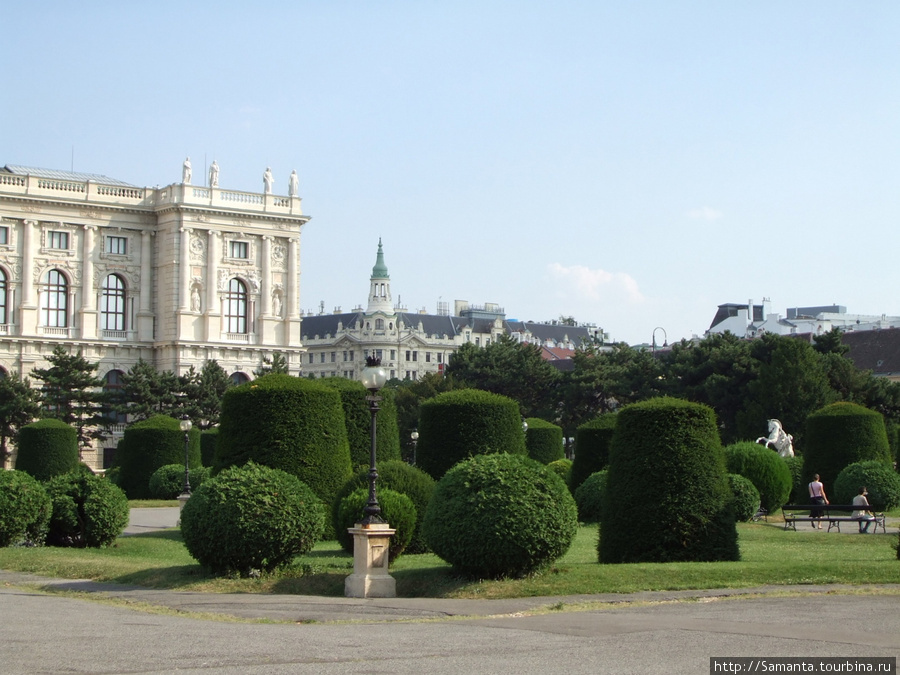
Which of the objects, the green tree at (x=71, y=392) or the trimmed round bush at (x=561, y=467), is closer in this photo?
the trimmed round bush at (x=561, y=467)

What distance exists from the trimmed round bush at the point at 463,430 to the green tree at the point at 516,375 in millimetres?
46395

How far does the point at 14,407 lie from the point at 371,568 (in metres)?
53.3

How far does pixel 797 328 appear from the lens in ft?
383

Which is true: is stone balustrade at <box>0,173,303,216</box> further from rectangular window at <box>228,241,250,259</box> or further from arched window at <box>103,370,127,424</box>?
arched window at <box>103,370,127,424</box>

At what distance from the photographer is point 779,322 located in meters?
115

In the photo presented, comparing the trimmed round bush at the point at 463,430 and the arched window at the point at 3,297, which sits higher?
the arched window at the point at 3,297

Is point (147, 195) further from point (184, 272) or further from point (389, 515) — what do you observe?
point (389, 515)

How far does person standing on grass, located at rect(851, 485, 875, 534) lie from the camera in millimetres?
27855

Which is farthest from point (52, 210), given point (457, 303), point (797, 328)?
point (457, 303)

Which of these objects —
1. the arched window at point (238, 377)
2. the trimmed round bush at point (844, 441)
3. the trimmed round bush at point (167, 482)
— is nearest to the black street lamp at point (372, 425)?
the trimmed round bush at point (844, 441)

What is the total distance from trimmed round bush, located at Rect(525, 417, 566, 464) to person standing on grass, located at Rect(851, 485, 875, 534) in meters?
14.3

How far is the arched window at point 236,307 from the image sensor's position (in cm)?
8644

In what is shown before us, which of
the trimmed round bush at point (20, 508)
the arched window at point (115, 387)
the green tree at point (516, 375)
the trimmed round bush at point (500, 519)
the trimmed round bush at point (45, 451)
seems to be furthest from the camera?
the arched window at point (115, 387)

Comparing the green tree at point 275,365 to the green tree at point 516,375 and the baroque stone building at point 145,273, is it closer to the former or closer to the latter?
the baroque stone building at point 145,273
